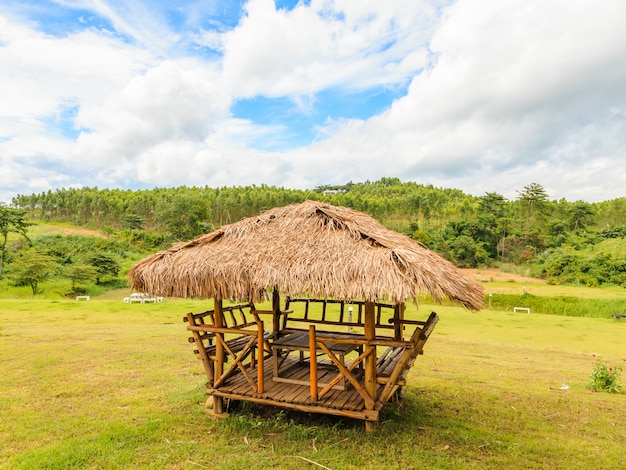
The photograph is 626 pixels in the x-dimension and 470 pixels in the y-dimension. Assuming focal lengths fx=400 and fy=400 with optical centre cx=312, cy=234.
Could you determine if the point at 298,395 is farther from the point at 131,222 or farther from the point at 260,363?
the point at 131,222

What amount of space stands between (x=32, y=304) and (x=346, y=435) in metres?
20.8

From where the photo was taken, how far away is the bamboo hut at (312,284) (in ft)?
16.8

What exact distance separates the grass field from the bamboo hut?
1.53ft

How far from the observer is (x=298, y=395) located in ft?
19.0

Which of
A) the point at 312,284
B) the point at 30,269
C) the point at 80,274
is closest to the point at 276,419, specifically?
the point at 312,284

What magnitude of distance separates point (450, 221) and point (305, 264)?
53195mm

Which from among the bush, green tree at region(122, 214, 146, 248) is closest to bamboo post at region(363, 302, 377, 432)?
the bush

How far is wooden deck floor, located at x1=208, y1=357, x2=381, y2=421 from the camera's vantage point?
5.39m

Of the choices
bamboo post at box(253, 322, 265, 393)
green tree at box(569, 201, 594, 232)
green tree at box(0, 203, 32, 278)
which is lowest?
bamboo post at box(253, 322, 265, 393)

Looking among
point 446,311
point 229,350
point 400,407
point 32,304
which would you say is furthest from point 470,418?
point 32,304

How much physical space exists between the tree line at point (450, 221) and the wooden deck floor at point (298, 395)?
29.0 meters

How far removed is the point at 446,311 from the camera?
22.2 meters

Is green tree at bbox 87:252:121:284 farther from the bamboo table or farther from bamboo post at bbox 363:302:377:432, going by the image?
bamboo post at bbox 363:302:377:432

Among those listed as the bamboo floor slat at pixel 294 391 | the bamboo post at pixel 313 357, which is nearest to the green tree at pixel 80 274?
the bamboo floor slat at pixel 294 391
